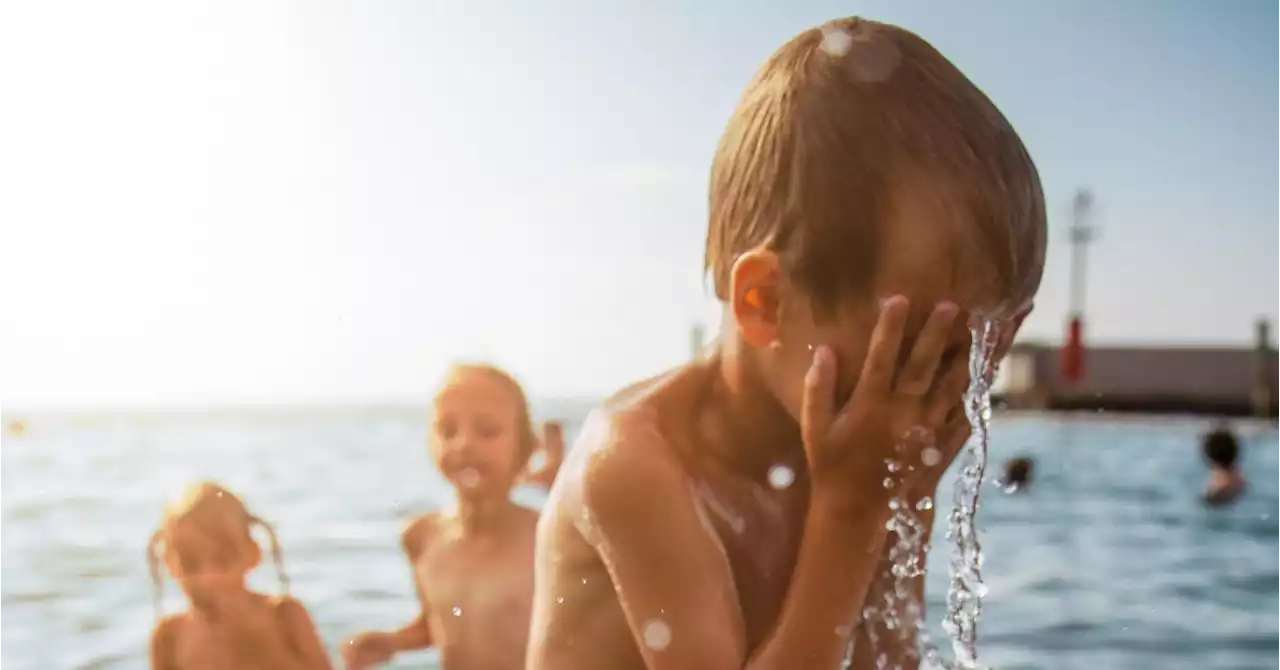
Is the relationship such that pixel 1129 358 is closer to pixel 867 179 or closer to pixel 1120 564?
pixel 1120 564

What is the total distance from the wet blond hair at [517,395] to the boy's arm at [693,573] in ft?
4.61

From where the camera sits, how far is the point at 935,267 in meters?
1.09

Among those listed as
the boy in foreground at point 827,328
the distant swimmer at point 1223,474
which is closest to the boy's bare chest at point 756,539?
the boy in foreground at point 827,328

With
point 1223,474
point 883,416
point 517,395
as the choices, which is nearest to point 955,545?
point 883,416

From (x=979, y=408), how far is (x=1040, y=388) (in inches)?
495

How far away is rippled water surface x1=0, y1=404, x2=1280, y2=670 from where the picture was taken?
4.37m

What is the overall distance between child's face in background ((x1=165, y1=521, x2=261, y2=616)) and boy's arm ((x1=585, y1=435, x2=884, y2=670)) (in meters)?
1.64

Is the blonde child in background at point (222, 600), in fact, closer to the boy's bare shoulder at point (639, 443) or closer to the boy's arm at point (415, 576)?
the boy's arm at point (415, 576)

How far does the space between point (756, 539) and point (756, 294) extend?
299mm

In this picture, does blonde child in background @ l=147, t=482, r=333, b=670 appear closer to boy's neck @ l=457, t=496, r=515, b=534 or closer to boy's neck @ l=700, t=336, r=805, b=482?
→ boy's neck @ l=457, t=496, r=515, b=534

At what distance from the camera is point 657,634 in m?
1.13

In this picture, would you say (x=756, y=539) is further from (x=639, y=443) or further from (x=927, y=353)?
(x=927, y=353)

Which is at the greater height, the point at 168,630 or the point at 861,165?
the point at 861,165

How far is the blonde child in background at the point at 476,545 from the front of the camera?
2512mm
